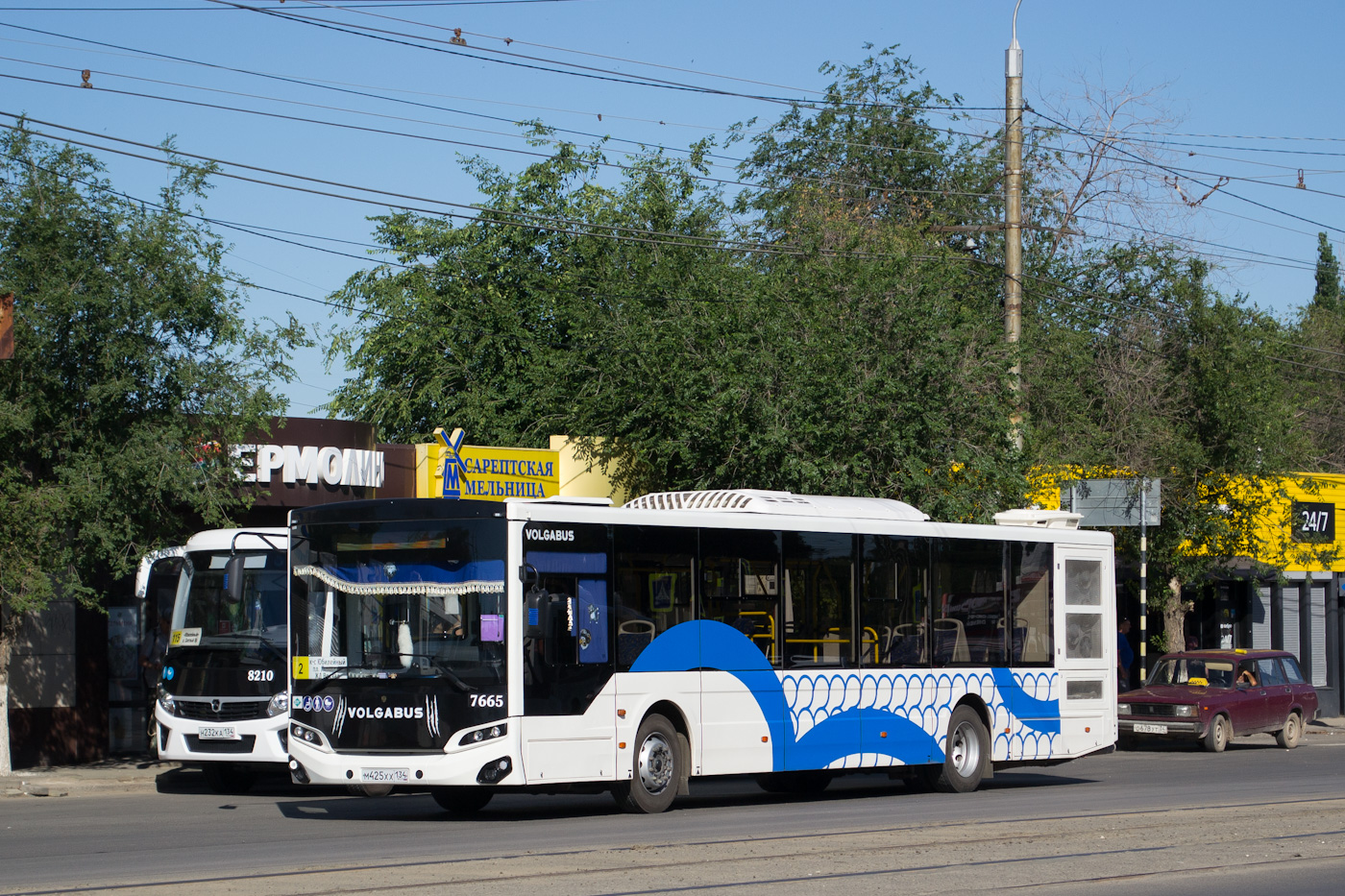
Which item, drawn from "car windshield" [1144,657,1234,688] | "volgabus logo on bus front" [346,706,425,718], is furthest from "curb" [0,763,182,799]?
"car windshield" [1144,657,1234,688]

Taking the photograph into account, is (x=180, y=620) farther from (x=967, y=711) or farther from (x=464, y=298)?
(x=464, y=298)

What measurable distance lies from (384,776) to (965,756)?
713 cm

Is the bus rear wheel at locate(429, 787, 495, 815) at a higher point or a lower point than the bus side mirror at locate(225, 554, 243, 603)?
lower

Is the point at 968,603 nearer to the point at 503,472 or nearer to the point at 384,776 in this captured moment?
the point at 384,776

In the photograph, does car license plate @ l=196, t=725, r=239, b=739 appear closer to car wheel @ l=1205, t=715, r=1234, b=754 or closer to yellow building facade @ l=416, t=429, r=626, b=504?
yellow building facade @ l=416, t=429, r=626, b=504

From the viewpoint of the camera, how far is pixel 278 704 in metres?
17.3

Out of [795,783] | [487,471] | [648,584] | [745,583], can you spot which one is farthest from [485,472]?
[648,584]

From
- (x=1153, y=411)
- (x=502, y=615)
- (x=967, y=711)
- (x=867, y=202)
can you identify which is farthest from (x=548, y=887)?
(x=867, y=202)

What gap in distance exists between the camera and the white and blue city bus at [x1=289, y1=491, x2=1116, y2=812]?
43.0ft

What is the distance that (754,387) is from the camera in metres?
23.5

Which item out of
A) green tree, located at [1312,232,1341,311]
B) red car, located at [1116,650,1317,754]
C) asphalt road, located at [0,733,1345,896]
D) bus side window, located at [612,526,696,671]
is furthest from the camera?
green tree, located at [1312,232,1341,311]

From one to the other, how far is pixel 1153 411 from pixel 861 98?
1876cm

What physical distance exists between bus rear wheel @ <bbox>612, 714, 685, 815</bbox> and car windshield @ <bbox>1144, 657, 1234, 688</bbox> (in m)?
14.4

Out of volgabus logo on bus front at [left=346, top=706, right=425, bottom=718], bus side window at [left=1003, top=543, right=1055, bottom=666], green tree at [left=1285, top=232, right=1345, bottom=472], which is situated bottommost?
volgabus logo on bus front at [left=346, top=706, right=425, bottom=718]
